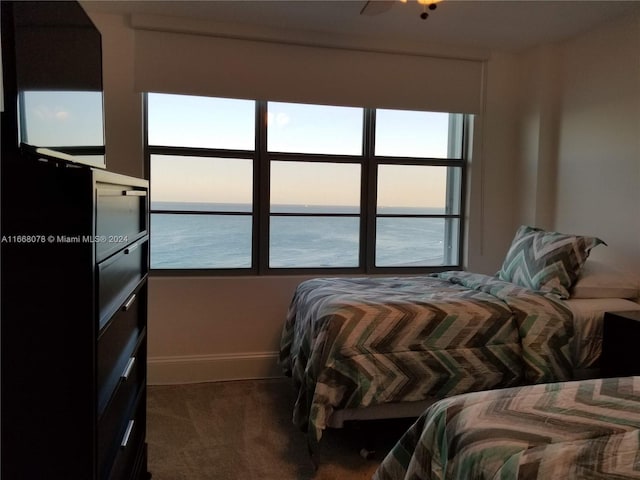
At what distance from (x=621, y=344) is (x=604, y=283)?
506 mm

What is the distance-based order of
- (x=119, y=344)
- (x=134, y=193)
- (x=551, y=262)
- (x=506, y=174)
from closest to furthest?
(x=119, y=344) < (x=134, y=193) < (x=551, y=262) < (x=506, y=174)

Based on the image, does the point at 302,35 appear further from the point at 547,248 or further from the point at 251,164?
the point at 547,248

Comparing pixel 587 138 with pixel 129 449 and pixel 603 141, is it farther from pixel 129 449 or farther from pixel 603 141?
pixel 129 449

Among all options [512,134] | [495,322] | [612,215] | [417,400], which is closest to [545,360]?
[495,322]

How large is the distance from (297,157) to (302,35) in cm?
83

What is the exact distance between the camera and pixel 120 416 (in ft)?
5.11

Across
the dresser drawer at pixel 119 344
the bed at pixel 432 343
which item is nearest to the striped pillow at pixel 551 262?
the bed at pixel 432 343

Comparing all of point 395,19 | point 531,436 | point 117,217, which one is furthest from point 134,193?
point 395,19

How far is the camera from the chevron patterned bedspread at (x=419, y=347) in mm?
2170

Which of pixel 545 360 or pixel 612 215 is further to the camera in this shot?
pixel 612 215

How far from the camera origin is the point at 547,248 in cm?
281

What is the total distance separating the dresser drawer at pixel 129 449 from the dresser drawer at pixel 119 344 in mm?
206

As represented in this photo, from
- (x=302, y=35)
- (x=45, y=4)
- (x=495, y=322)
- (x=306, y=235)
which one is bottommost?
(x=495, y=322)

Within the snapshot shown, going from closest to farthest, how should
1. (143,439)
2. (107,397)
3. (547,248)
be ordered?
(107,397) < (143,439) < (547,248)
